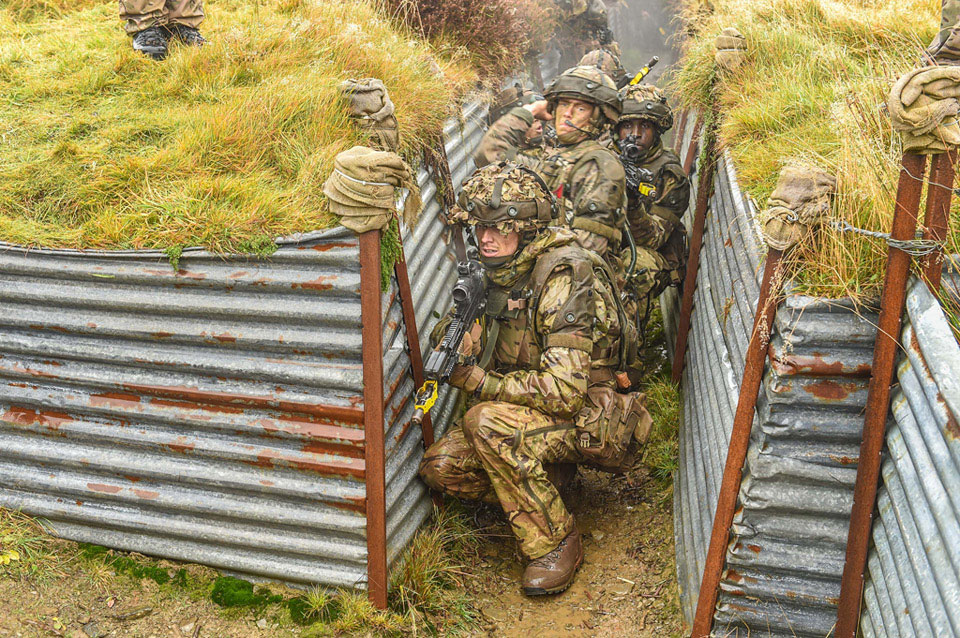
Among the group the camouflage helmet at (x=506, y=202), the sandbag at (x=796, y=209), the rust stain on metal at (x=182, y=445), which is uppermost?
the sandbag at (x=796, y=209)

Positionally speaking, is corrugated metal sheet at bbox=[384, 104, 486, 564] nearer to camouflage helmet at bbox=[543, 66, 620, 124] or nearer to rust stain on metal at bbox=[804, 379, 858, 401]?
camouflage helmet at bbox=[543, 66, 620, 124]

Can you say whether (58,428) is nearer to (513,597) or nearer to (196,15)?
(513,597)

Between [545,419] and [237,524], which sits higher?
[545,419]

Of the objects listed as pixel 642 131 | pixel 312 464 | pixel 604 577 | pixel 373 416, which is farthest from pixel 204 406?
pixel 642 131

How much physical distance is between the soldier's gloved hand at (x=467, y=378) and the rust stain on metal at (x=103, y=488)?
6.17 ft

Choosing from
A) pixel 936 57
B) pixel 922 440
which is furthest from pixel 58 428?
pixel 936 57

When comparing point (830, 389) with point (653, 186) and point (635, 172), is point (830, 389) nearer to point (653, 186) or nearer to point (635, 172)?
point (635, 172)

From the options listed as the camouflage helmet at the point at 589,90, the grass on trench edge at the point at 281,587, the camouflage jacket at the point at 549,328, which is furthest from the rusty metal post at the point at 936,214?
the camouflage helmet at the point at 589,90

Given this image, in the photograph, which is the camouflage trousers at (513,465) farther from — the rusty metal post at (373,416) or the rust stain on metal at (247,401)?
the rust stain on metal at (247,401)

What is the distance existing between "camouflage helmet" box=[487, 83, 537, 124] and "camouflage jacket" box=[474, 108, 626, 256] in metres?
2.49

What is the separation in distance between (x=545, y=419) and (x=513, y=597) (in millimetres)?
1051

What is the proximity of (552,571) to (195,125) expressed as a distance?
3328 mm

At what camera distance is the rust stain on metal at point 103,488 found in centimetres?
415

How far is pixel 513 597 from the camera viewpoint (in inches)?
178
